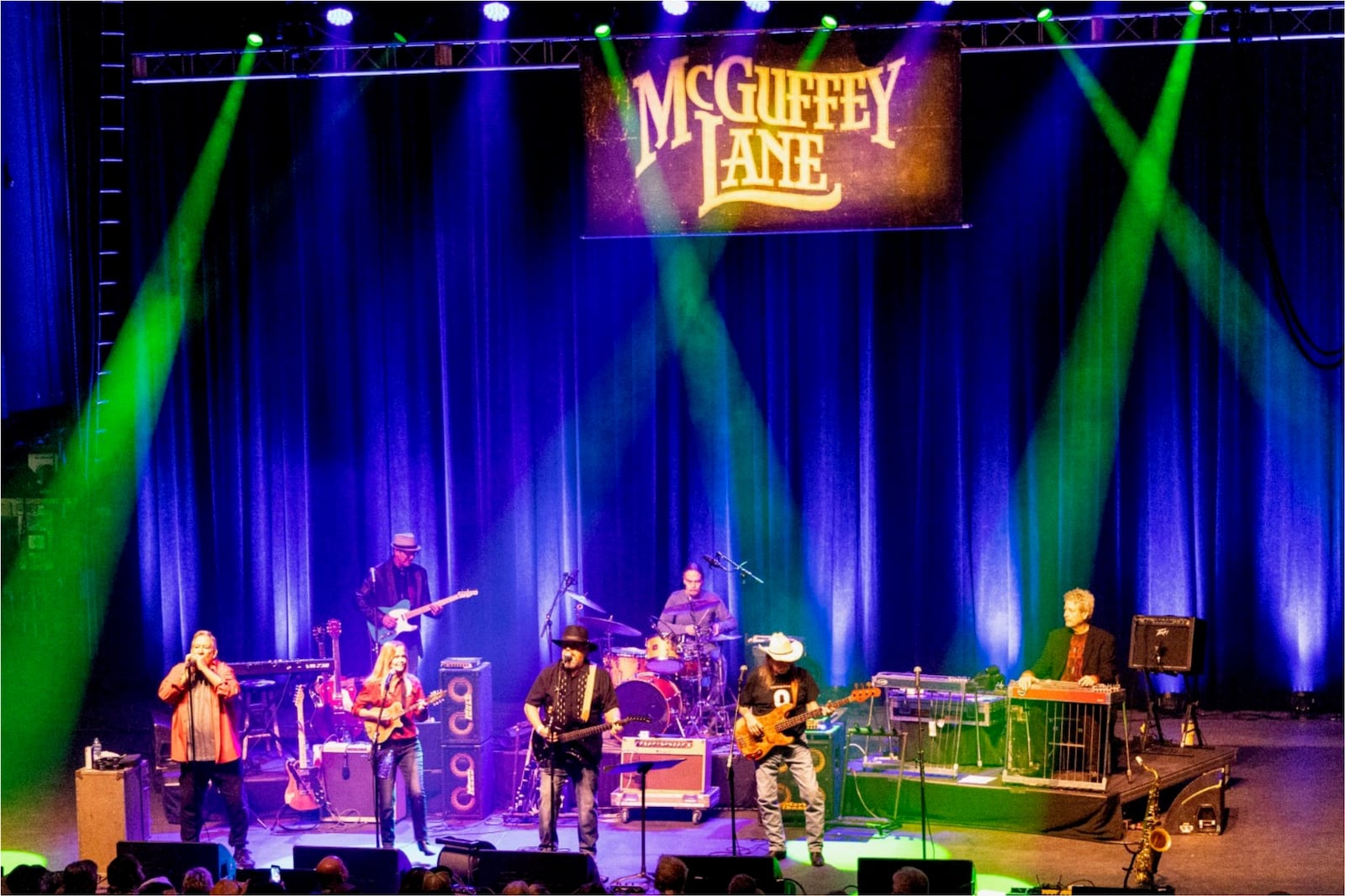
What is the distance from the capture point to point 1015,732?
11.2 meters

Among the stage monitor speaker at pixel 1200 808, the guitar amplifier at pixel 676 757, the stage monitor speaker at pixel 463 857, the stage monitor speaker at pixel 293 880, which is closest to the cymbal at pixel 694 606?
the guitar amplifier at pixel 676 757

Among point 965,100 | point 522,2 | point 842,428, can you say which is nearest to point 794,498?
point 842,428

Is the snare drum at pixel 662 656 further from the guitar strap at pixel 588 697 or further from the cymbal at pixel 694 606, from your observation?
the guitar strap at pixel 588 697

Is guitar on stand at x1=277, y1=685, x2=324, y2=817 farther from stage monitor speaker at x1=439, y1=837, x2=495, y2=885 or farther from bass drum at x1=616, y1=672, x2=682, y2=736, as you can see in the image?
stage monitor speaker at x1=439, y1=837, x2=495, y2=885

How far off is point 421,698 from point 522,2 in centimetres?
659

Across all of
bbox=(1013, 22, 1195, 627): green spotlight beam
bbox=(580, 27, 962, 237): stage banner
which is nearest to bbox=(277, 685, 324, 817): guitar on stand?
bbox=(580, 27, 962, 237): stage banner

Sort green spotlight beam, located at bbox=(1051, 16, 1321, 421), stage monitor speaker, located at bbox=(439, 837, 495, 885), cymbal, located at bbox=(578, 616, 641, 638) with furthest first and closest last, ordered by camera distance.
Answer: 1. green spotlight beam, located at bbox=(1051, 16, 1321, 421)
2. cymbal, located at bbox=(578, 616, 641, 638)
3. stage monitor speaker, located at bbox=(439, 837, 495, 885)

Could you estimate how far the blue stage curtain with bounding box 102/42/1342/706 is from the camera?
47.8 ft

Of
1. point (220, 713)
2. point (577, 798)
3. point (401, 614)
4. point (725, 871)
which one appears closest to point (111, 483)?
point (401, 614)

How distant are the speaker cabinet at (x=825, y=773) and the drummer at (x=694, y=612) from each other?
2026 millimetres

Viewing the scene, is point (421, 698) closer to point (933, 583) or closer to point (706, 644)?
point (706, 644)

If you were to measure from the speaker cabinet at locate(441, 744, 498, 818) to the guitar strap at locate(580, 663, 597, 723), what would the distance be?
6.62ft

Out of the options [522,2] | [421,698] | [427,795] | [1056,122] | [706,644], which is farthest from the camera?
[1056,122]

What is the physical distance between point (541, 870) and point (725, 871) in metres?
1.01
